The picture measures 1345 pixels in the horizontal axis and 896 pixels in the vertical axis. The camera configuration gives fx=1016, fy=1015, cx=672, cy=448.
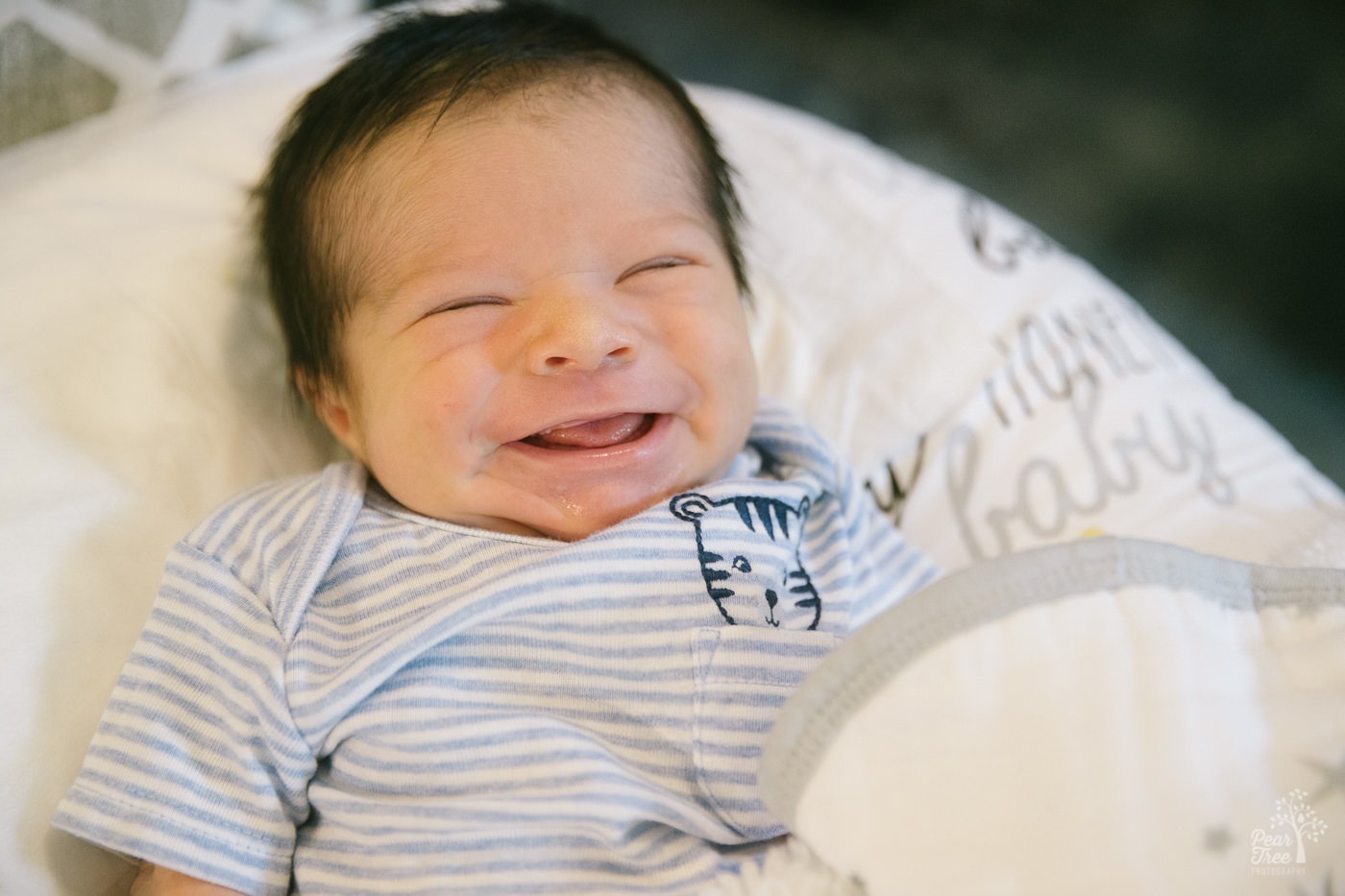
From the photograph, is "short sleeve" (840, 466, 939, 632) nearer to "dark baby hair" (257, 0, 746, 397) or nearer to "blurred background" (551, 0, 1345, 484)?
"dark baby hair" (257, 0, 746, 397)

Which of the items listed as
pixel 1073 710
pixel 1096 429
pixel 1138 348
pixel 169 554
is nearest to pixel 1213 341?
pixel 1138 348

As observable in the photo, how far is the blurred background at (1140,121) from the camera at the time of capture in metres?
1.89

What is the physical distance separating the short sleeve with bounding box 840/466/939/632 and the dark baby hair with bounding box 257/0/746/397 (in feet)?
0.82

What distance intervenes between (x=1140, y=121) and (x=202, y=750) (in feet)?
7.51

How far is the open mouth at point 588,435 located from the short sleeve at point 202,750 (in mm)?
251

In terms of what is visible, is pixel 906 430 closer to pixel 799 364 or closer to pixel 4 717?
pixel 799 364

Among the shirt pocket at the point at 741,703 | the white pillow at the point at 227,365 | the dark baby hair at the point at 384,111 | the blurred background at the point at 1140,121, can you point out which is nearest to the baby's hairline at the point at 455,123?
the dark baby hair at the point at 384,111

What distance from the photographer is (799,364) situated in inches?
44.9

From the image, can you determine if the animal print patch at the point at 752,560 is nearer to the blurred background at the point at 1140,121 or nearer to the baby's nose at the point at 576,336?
the baby's nose at the point at 576,336

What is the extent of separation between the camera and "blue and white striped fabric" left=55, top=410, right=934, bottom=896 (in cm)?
71

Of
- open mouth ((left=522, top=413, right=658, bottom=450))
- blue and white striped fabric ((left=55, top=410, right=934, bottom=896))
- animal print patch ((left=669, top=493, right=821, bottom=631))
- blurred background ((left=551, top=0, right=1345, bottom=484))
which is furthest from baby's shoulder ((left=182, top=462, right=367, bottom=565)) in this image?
blurred background ((left=551, top=0, right=1345, bottom=484))

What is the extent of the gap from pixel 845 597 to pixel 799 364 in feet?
1.17

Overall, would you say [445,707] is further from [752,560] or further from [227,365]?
[227,365]

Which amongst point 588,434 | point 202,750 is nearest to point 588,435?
point 588,434
